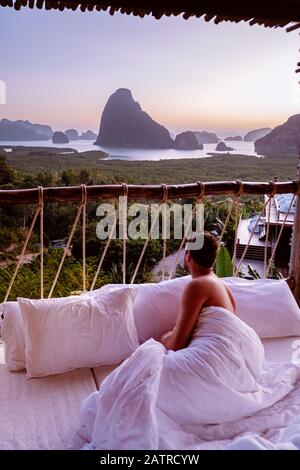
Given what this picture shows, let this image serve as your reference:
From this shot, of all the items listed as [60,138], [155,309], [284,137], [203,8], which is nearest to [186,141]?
[284,137]

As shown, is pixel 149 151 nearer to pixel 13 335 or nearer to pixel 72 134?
pixel 72 134

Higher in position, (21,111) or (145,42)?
(145,42)

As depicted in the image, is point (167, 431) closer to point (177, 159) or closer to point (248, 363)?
point (248, 363)

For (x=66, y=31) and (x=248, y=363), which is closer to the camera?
(x=248, y=363)

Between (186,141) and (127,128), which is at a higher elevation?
(127,128)

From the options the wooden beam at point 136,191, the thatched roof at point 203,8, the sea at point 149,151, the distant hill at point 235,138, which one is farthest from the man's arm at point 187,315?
the distant hill at point 235,138

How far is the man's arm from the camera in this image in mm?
1545

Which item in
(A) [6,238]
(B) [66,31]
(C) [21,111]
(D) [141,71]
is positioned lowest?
(A) [6,238]

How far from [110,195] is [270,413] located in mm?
A: 1162

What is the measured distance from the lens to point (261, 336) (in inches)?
76.9

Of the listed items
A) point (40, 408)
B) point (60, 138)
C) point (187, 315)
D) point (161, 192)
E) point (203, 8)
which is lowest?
point (40, 408)

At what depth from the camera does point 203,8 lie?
2025 mm

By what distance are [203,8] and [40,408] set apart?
179 centimetres

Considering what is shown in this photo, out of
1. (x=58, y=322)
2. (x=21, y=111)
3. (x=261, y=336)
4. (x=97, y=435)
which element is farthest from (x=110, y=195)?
(x=21, y=111)
